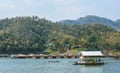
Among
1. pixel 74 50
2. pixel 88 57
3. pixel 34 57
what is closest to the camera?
pixel 88 57

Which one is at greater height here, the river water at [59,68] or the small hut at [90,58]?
the small hut at [90,58]

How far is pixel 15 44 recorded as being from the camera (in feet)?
613

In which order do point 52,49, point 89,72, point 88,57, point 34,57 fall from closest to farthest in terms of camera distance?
point 89,72 < point 88,57 < point 34,57 < point 52,49

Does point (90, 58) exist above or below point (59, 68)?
above

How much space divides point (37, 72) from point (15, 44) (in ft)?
375

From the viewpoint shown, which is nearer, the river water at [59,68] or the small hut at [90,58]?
the river water at [59,68]

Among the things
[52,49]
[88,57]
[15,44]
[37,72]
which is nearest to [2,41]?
[15,44]

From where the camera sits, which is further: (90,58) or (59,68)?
(90,58)

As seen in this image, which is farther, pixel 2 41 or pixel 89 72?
pixel 2 41

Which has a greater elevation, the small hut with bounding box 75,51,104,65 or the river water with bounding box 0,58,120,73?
the small hut with bounding box 75,51,104,65

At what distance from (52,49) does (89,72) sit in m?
123

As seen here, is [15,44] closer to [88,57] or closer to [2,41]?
[2,41]

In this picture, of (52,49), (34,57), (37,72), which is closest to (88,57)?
(37,72)

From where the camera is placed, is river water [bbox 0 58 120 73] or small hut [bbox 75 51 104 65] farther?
small hut [bbox 75 51 104 65]
